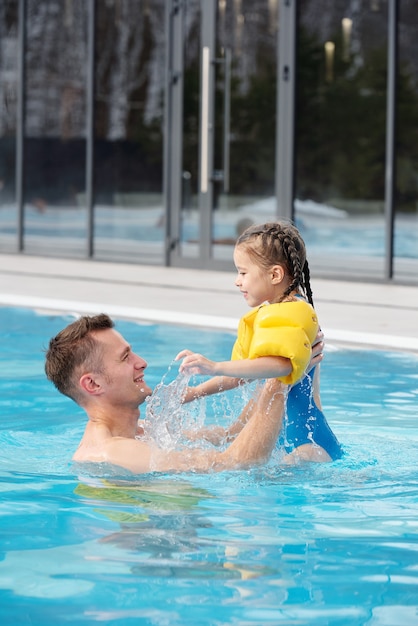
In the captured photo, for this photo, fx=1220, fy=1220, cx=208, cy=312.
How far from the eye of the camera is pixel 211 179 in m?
13.2

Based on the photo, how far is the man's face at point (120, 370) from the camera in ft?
12.8

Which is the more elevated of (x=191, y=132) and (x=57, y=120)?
(x=57, y=120)

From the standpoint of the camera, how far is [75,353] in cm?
389

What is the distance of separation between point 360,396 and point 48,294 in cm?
465

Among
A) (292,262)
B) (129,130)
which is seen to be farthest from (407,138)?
(292,262)

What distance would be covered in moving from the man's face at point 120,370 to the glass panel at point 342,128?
10.9 metres

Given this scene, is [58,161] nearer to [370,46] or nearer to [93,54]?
[93,54]

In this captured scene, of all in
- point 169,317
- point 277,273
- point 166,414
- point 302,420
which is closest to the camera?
point 277,273

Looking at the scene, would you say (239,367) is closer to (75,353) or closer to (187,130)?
→ (75,353)

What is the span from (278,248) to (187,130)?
10112mm

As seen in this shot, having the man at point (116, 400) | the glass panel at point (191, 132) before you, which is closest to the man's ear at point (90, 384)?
the man at point (116, 400)

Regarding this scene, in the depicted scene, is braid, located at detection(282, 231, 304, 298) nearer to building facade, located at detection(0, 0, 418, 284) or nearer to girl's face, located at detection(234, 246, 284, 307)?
girl's face, located at detection(234, 246, 284, 307)

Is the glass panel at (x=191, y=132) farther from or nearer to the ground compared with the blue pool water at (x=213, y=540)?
farther from the ground

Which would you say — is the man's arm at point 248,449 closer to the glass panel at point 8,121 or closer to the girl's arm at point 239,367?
the girl's arm at point 239,367
